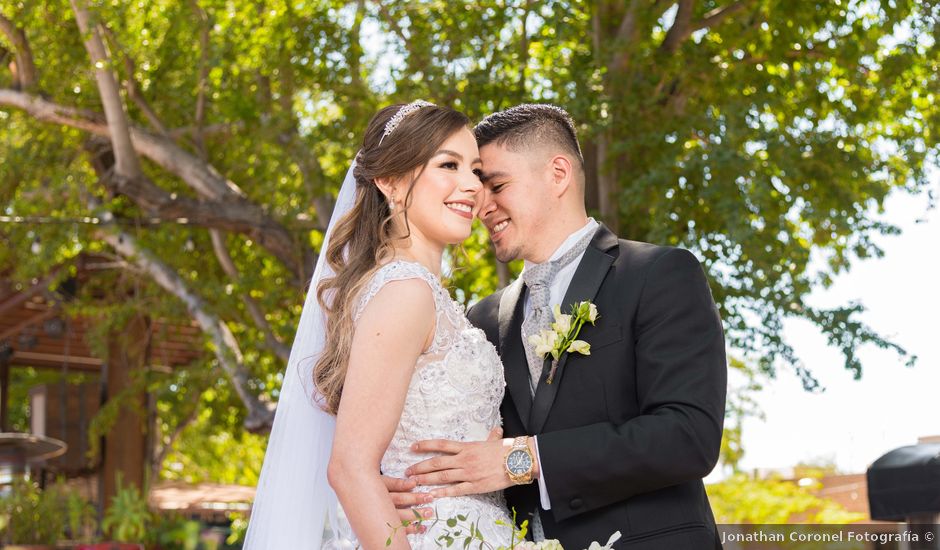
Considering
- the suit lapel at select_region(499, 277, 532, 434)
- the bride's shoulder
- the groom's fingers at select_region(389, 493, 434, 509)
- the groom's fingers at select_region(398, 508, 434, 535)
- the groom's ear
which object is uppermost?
the groom's ear

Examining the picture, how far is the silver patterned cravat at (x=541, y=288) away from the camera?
3420 millimetres

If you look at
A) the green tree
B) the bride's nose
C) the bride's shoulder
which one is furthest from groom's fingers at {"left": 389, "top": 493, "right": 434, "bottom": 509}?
the green tree

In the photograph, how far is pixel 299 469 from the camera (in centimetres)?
334

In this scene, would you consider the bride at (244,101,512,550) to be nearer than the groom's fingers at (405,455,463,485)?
Yes

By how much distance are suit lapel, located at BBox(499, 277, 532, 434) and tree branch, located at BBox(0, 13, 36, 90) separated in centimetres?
839

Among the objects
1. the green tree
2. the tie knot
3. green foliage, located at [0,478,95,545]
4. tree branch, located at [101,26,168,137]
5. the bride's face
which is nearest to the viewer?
the bride's face

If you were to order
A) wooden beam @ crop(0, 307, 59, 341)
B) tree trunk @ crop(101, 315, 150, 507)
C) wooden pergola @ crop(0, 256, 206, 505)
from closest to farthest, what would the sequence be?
wooden pergola @ crop(0, 256, 206, 505) < tree trunk @ crop(101, 315, 150, 507) < wooden beam @ crop(0, 307, 59, 341)

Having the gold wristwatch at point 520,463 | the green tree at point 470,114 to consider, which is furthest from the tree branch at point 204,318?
the gold wristwatch at point 520,463

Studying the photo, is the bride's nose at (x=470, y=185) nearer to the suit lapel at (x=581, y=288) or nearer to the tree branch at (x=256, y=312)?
the suit lapel at (x=581, y=288)

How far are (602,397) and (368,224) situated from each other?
2.98ft

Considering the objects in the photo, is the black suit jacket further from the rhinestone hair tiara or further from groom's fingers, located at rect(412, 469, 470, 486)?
the rhinestone hair tiara

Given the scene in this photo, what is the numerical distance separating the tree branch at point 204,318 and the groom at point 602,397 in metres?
6.31

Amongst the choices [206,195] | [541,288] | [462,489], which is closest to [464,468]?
[462,489]

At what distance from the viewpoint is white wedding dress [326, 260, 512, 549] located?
3.07m
